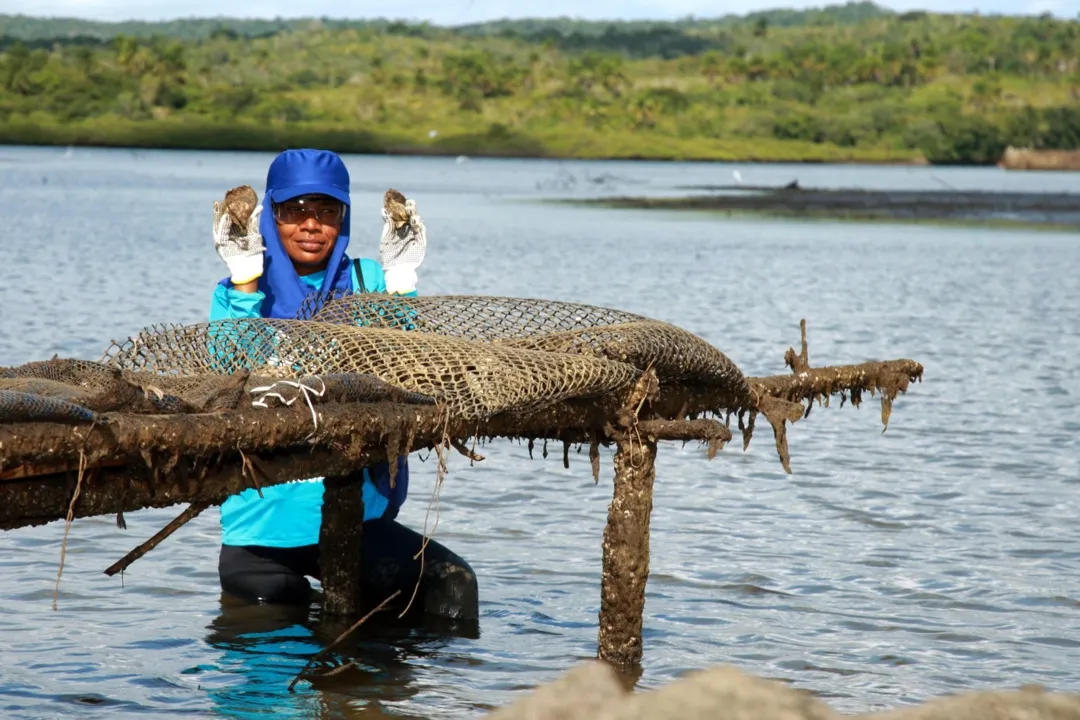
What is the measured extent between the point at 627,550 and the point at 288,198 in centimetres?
202

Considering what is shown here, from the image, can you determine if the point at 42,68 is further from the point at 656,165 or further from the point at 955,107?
the point at 955,107

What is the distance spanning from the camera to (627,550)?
6.08 m

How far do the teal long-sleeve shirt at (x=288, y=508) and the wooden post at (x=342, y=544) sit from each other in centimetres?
10

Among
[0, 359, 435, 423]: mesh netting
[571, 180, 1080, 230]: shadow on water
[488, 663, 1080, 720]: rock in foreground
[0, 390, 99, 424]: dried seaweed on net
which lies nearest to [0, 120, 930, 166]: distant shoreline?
[571, 180, 1080, 230]: shadow on water

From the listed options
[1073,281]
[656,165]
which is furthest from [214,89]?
[1073,281]

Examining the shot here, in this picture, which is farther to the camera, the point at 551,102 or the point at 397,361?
the point at 551,102

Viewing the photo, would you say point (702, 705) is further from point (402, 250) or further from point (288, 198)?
point (402, 250)

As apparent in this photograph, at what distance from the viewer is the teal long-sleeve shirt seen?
21.0 feet

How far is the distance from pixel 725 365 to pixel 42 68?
480 ft

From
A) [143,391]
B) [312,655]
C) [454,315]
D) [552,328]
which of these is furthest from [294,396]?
[312,655]

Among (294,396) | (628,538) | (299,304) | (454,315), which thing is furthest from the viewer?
(299,304)

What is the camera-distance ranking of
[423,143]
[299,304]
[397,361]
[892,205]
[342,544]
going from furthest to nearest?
[423,143]
[892,205]
[342,544]
[299,304]
[397,361]

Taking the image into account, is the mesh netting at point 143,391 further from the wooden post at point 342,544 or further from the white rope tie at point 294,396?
the wooden post at point 342,544

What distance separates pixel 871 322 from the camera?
22344mm
